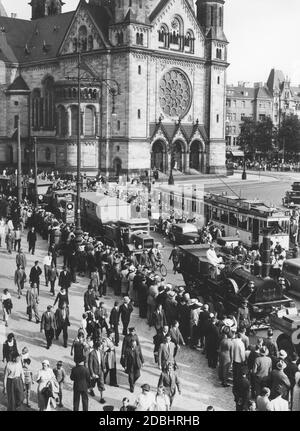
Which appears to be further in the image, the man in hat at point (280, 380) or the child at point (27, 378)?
the child at point (27, 378)

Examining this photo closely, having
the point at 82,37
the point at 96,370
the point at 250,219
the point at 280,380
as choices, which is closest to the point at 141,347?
the point at 96,370

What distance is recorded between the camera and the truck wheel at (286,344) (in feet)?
51.1

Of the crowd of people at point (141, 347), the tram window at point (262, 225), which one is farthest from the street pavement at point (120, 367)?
the tram window at point (262, 225)

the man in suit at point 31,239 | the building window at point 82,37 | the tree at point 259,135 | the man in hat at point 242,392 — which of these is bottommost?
the man in hat at point 242,392

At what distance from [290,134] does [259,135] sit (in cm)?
454

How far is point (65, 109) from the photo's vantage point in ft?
204

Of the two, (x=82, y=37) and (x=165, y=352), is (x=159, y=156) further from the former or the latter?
(x=165, y=352)

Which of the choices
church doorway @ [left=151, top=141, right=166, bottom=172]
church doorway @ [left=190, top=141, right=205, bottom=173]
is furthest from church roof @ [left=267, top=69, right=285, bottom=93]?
church doorway @ [left=151, top=141, right=166, bottom=172]

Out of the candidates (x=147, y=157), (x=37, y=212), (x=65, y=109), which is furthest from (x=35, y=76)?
(x=37, y=212)

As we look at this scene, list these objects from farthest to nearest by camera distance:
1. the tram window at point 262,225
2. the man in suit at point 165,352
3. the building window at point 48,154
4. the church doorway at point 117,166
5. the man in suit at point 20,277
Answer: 1. the building window at point 48,154
2. the church doorway at point 117,166
3. the tram window at point 262,225
4. the man in suit at point 20,277
5. the man in suit at point 165,352

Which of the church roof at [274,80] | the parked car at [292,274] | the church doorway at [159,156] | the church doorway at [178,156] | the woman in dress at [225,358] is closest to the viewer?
the woman in dress at [225,358]

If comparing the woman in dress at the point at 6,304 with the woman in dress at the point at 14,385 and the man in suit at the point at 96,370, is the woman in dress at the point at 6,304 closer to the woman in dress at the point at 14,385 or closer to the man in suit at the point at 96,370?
the man in suit at the point at 96,370

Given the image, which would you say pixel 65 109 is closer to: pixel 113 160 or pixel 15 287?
pixel 113 160

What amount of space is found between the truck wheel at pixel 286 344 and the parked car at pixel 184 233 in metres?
14.0
